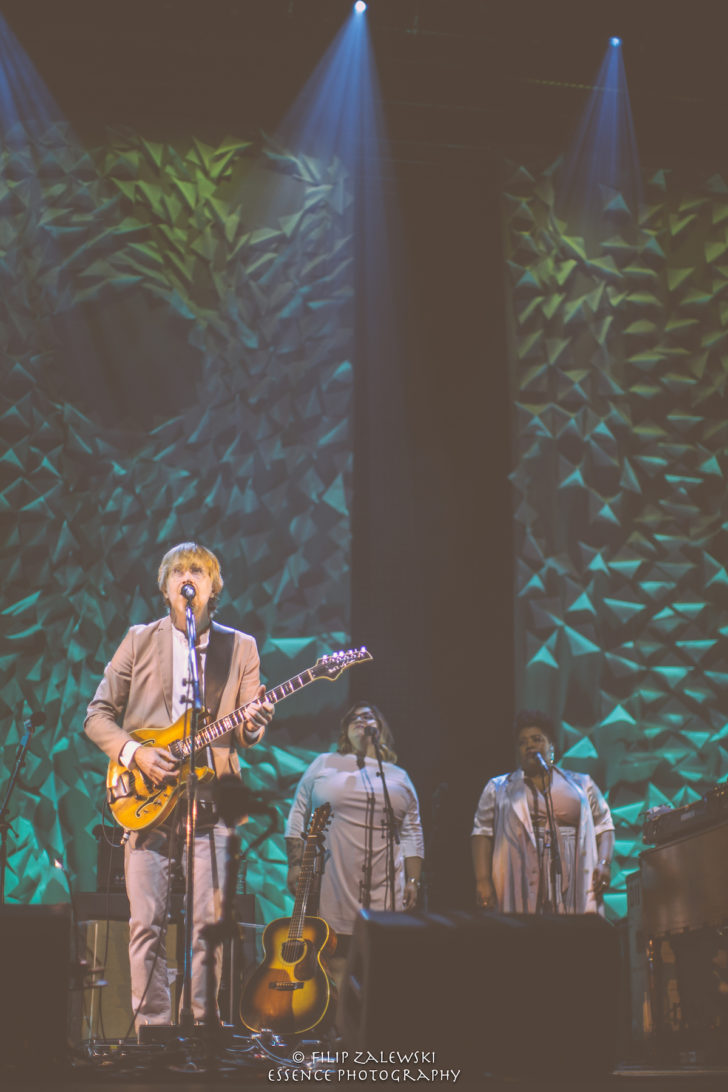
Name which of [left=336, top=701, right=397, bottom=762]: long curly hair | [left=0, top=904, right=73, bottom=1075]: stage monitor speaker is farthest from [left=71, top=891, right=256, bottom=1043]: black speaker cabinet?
[left=0, top=904, right=73, bottom=1075]: stage monitor speaker

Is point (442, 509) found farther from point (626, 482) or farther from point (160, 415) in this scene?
point (160, 415)

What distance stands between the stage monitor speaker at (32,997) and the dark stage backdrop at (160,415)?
422 centimetres

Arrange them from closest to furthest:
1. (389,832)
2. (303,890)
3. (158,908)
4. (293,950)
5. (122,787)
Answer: (158,908) → (122,787) → (293,950) → (303,890) → (389,832)

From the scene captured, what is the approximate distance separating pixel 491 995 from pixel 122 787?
85.9 inches

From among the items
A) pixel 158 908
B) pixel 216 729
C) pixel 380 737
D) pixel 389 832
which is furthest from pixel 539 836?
pixel 158 908

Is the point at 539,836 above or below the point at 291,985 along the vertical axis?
above

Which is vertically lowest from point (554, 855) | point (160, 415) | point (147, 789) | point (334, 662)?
point (554, 855)

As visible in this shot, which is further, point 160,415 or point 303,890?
point 160,415

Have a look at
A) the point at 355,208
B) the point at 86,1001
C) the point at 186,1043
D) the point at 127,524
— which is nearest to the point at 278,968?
the point at 86,1001

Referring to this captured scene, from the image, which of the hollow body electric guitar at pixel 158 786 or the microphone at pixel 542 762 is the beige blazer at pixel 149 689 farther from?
the microphone at pixel 542 762

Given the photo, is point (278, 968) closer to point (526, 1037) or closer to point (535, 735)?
point (535, 735)

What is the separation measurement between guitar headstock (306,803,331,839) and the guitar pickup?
1507 millimetres

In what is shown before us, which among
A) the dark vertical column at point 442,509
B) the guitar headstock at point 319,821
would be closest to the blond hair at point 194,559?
the guitar headstock at point 319,821

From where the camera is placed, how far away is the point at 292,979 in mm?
5184
